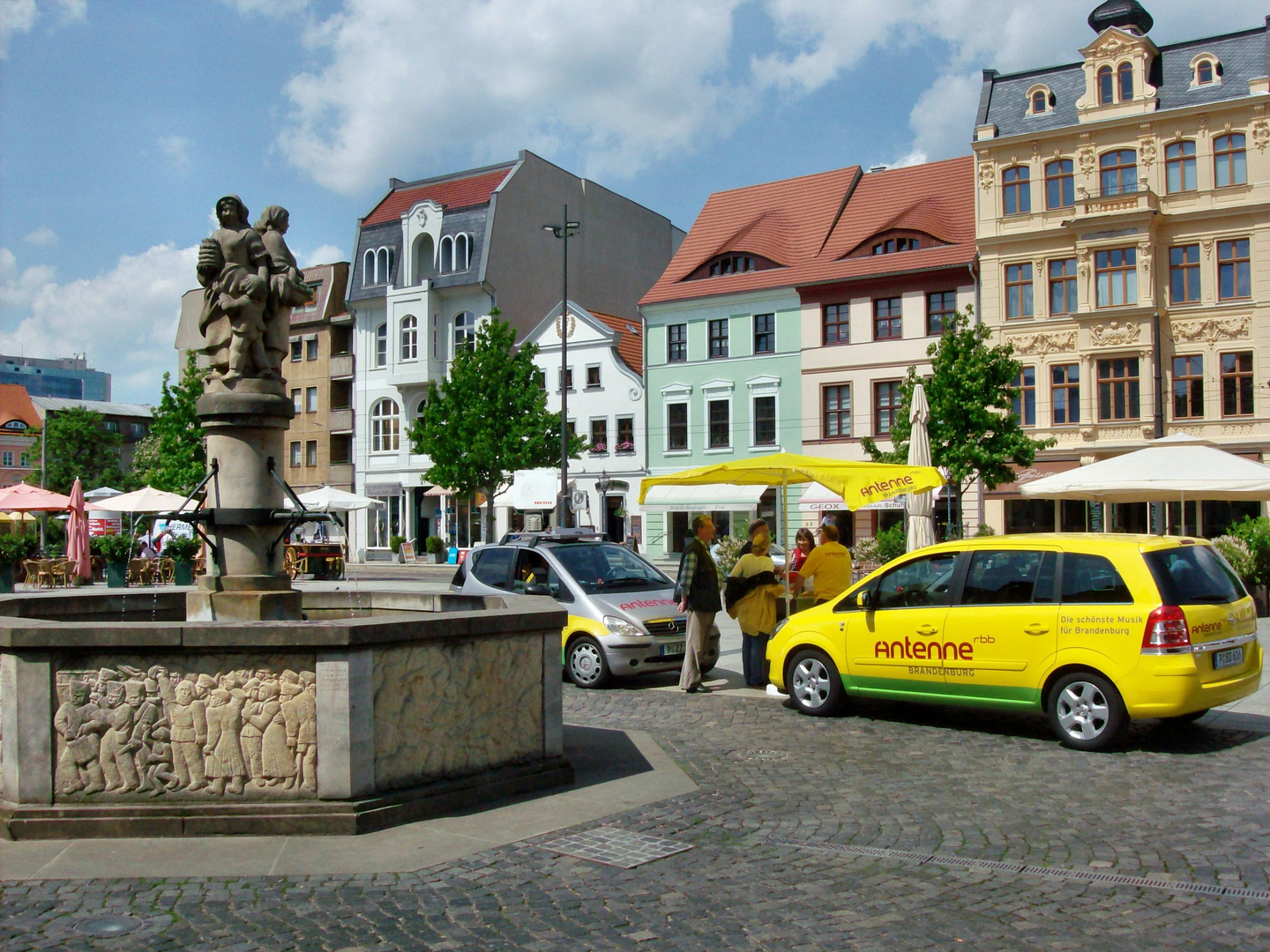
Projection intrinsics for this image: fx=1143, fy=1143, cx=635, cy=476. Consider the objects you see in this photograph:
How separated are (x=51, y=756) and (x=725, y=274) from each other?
139ft

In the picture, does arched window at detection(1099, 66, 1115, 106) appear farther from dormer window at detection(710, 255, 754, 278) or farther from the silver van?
the silver van

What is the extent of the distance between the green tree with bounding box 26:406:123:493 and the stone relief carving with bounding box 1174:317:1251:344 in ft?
233

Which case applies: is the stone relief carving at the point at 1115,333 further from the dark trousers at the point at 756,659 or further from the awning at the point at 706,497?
the dark trousers at the point at 756,659

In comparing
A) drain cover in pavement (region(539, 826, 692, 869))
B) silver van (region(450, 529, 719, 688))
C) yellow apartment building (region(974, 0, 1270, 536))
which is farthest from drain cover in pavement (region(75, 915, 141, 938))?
yellow apartment building (region(974, 0, 1270, 536))

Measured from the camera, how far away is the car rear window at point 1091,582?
345 inches

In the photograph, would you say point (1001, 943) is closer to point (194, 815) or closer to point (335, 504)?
point (194, 815)

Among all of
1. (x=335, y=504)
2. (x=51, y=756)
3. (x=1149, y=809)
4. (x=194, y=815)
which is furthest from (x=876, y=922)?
(x=335, y=504)

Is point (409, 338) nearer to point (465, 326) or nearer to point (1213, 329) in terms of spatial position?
point (465, 326)

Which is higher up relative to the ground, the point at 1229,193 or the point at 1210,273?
the point at 1229,193

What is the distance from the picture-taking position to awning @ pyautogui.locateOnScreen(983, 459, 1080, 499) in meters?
→ 37.5

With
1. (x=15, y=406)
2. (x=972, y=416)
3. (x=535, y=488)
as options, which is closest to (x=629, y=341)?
(x=535, y=488)

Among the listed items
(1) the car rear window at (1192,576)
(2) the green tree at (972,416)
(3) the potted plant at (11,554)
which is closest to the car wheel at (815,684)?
(1) the car rear window at (1192,576)

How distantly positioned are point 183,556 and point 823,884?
26276mm

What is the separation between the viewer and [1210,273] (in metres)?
36.3
